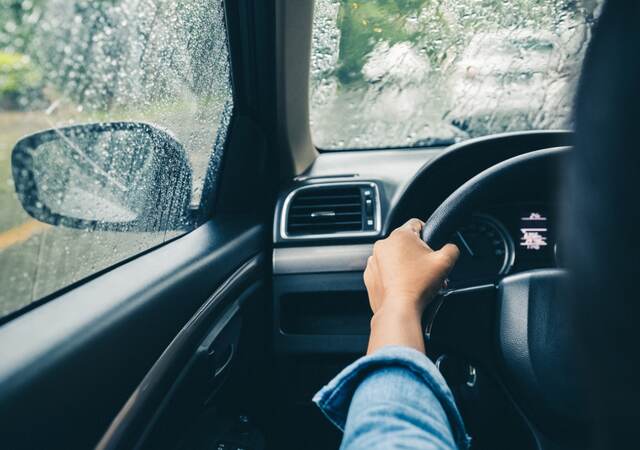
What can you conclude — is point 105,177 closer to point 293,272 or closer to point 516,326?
point 293,272

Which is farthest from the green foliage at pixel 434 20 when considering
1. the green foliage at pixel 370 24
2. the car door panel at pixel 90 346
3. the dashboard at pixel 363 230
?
the car door panel at pixel 90 346

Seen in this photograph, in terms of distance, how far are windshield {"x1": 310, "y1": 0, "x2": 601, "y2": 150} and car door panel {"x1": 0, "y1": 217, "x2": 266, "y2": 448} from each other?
1113mm

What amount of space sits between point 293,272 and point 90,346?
3.68 ft

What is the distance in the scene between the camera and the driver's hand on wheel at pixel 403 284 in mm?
891

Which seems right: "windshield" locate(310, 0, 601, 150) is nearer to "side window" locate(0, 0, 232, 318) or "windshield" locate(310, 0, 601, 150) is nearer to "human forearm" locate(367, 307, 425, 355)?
"side window" locate(0, 0, 232, 318)

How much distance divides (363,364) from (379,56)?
1.73 meters

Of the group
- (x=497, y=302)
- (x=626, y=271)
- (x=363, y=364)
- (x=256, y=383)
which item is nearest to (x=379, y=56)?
(x=497, y=302)

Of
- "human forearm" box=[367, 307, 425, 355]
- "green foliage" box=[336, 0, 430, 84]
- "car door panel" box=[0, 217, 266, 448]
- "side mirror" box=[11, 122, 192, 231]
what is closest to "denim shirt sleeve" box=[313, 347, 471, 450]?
"human forearm" box=[367, 307, 425, 355]

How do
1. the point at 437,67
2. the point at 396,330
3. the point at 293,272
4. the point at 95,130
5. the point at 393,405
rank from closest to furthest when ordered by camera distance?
the point at 393,405, the point at 396,330, the point at 95,130, the point at 293,272, the point at 437,67

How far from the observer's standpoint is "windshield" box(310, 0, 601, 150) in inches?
83.2

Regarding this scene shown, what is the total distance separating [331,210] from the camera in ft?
7.20

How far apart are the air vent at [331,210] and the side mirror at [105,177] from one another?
506mm

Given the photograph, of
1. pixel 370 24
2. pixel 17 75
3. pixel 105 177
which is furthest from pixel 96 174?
pixel 370 24

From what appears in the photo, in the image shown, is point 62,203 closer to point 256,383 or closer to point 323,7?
point 256,383
